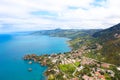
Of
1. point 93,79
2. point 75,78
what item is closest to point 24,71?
point 75,78

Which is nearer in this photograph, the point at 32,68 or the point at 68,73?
the point at 68,73

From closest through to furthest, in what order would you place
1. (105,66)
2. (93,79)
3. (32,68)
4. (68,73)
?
(93,79)
(68,73)
(105,66)
(32,68)

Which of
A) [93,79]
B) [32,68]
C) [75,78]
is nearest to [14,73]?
[32,68]

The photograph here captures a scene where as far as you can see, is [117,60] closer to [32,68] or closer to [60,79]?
[60,79]

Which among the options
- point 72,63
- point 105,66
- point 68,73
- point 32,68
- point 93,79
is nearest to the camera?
point 93,79

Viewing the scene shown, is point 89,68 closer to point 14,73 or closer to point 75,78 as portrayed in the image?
point 75,78

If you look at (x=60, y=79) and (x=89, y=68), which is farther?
(x=89, y=68)

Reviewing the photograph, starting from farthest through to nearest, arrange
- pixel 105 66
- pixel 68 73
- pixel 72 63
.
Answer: pixel 72 63, pixel 105 66, pixel 68 73

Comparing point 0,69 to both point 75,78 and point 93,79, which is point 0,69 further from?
point 93,79

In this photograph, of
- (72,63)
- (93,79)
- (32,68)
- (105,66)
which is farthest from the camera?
(32,68)
